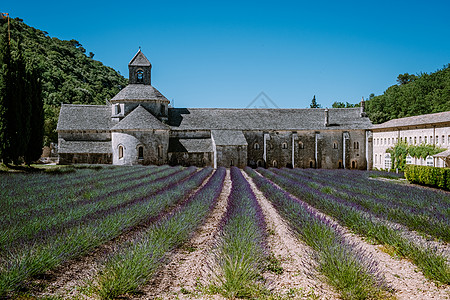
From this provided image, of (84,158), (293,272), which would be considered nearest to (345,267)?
(293,272)

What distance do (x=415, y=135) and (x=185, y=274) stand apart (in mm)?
33859

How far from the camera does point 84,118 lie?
128ft

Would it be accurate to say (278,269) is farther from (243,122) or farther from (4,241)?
(243,122)

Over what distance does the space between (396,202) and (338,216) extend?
3403 millimetres

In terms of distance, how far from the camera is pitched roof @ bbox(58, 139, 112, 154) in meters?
35.9

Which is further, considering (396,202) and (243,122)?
(243,122)

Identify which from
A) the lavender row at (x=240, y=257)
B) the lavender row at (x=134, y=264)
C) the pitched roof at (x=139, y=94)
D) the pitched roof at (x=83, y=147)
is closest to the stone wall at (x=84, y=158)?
the pitched roof at (x=83, y=147)

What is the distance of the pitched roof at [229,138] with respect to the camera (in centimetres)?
3642

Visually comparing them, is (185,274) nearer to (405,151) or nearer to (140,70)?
(405,151)

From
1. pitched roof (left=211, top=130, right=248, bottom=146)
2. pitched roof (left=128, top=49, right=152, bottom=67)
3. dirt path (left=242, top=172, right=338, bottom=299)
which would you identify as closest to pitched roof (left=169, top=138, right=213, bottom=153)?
pitched roof (left=211, top=130, right=248, bottom=146)

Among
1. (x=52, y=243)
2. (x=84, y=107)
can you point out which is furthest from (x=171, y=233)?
(x=84, y=107)

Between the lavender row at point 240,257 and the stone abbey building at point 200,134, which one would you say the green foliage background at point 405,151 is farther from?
the lavender row at point 240,257

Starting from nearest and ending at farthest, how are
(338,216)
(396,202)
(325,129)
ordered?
(338,216), (396,202), (325,129)

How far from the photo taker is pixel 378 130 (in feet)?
132
